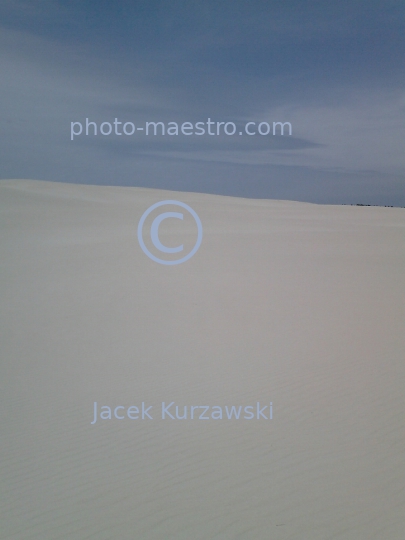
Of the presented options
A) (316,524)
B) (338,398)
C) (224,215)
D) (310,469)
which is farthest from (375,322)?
(224,215)

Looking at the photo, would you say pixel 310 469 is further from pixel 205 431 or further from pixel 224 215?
pixel 224 215

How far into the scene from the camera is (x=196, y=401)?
4031 millimetres

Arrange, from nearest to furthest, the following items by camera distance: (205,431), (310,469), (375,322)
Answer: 1. (310,469)
2. (205,431)
3. (375,322)

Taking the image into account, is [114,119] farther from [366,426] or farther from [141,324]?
[366,426]

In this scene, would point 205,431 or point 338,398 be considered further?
point 338,398

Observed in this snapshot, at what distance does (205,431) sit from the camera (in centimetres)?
382

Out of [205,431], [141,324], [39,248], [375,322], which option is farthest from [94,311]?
[39,248]

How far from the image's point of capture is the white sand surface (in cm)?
309

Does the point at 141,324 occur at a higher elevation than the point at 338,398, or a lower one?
higher

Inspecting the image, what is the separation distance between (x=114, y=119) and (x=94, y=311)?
292cm

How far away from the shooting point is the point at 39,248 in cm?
1025

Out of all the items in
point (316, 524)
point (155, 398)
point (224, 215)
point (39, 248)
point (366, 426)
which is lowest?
point (316, 524)

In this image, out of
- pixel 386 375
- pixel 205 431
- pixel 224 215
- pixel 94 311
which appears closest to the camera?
pixel 205 431

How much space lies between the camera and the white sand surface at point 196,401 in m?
3.09
